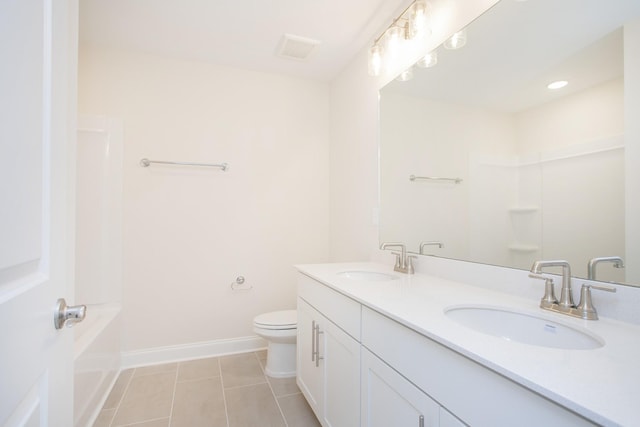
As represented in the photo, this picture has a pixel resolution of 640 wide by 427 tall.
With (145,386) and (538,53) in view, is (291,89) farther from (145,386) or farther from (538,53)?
(145,386)

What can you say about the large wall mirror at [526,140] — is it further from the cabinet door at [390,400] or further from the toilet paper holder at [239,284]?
the toilet paper holder at [239,284]

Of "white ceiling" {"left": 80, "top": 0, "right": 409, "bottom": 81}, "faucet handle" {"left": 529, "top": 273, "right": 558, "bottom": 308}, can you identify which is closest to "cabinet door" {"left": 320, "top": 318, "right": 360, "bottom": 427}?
"faucet handle" {"left": 529, "top": 273, "right": 558, "bottom": 308}


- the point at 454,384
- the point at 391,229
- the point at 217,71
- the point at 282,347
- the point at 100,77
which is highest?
the point at 217,71

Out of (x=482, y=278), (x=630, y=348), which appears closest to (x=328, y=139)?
(x=482, y=278)

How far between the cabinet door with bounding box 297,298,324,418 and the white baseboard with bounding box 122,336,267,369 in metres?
→ 0.83

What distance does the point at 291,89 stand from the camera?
2.70 meters

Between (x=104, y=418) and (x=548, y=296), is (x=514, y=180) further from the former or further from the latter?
(x=104, y=418)

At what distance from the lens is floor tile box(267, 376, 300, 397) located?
191 centimetres

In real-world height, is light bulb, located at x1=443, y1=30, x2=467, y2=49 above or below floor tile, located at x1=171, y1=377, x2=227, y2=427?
above

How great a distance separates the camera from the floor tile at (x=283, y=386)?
191cm

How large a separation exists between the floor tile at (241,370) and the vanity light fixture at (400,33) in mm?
2206

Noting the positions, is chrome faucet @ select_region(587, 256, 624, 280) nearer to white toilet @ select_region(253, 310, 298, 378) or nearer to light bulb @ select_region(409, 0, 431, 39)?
light bulb @ select_region(409, 0, 431, 39)

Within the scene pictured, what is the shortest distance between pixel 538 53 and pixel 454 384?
1.19 meters

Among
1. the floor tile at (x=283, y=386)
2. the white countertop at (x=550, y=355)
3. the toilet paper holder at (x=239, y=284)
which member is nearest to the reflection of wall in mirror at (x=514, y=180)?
the white countertop at (x=550, y=355)
